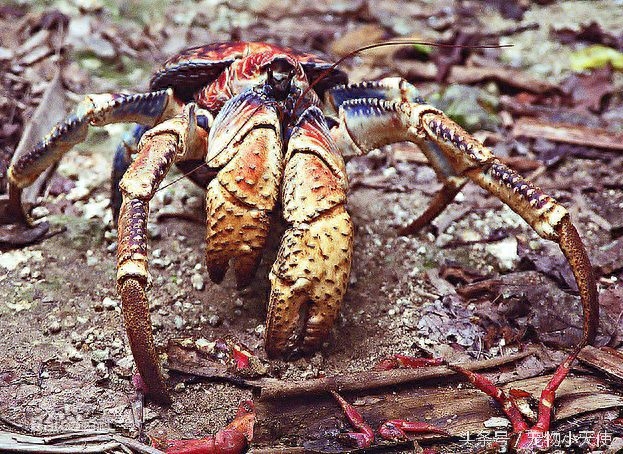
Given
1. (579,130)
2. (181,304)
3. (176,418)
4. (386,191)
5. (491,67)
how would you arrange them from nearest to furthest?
(176,418) < (181,304) < (386,191) < (579,130) < (491,67)

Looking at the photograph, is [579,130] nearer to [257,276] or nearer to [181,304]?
[257,276]

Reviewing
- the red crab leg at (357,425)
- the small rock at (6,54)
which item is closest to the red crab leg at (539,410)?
the red crab leg at (357,425)

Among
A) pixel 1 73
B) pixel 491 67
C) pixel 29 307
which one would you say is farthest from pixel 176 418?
pixel 491 67

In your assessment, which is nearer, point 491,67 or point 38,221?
point 38,221

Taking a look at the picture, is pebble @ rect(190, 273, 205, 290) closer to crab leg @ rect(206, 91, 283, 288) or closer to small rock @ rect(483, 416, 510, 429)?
crab leg @ rect(206, 91, 283, 288)

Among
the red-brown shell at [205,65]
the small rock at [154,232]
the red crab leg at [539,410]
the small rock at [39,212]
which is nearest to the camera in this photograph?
the red crab leg at [539,410]

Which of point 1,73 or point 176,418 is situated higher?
point 1,73

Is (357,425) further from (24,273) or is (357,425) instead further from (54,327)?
(24,273)

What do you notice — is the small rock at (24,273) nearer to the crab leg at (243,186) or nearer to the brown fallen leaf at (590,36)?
the crab leg at (243,186)
